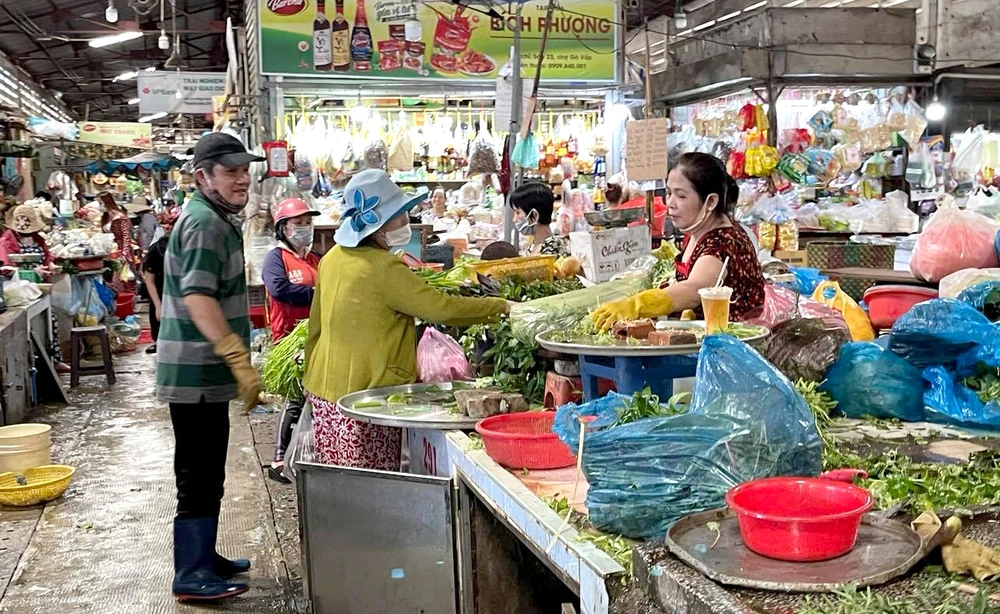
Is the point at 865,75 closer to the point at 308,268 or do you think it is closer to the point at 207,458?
the point at 308,268

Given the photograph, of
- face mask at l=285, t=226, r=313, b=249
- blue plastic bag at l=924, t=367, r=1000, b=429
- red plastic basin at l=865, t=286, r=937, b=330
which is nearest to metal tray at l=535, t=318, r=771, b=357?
blue plastic bag at l=924, t=367, r=1000, b=429

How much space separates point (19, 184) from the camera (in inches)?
532

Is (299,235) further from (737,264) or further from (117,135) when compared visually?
(117,135)

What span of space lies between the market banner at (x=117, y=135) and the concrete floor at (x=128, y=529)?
13.3 meters

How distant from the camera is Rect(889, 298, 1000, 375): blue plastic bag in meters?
3.36

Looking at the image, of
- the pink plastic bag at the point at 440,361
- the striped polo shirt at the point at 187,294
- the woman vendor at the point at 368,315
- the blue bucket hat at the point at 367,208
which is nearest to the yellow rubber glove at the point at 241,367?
the striped polo shirt at the point at 187,294

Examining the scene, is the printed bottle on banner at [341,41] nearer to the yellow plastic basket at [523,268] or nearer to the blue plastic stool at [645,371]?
the yellow plastic basket at [523,268]

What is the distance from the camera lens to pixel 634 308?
3.24m

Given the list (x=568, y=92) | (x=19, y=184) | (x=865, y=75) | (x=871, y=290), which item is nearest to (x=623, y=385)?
(x=871, y=290)

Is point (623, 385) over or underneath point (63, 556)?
over

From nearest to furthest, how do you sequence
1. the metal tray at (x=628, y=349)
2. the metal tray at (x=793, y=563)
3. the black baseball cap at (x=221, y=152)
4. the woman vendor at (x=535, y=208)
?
the metal tray at (x=793, y=563) → the metal tray at (x=628, y=349) → the black baseball cap at (x=221, y=152) → the woman vendor at (x=535, y=208)

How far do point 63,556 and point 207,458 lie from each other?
5.26 feet

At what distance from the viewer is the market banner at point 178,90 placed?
12412 mm

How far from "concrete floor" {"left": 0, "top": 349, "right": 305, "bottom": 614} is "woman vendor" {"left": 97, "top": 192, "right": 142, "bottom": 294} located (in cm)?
715
